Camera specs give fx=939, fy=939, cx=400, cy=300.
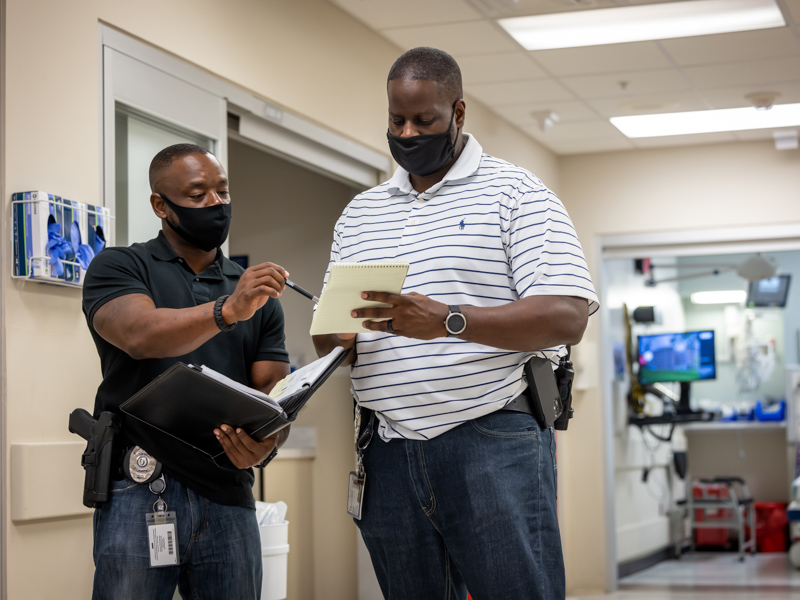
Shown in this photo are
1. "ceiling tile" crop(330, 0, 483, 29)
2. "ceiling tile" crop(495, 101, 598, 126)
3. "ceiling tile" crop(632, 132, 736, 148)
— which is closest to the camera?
"ceiling tile" crop(330, 0, 483, 29)

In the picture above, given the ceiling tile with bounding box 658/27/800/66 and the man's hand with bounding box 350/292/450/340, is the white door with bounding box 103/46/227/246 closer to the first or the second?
the man's hand with bounding box 350/292/450/340

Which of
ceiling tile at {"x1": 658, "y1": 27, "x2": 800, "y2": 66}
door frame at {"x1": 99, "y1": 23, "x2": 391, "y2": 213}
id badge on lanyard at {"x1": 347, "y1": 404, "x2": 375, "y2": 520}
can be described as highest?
ceiling tile at {"x1": 658, "y1": 27, "x2": 800, "y2": 66}

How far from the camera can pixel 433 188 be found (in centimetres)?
172

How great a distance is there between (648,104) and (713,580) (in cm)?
351

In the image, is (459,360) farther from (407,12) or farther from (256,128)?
(407,12)

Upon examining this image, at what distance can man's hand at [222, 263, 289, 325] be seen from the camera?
1714 mm

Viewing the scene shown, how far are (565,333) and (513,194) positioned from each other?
0.88ft

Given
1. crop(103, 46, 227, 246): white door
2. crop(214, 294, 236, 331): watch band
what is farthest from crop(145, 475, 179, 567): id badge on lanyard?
crop(103, 46, 227, 246): white door

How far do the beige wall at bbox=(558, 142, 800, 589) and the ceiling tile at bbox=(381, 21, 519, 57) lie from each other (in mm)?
2319

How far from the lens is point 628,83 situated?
529cm

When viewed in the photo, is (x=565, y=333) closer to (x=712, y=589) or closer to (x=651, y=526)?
(x=712, y=589)

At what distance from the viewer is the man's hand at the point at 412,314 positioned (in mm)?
1467

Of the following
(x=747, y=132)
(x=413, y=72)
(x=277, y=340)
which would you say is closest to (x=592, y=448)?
(x=747, y=132)

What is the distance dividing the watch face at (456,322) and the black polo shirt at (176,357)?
2.19 feet
